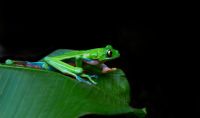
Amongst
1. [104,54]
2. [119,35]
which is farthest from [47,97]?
[119,35]

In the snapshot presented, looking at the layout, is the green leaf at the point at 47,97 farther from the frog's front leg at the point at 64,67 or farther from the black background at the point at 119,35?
the black background at the point at 119,35

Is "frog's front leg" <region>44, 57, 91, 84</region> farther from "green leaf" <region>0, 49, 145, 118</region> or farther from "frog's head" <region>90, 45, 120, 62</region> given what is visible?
"green leaf" <region>0, 49, 145, 118</region>

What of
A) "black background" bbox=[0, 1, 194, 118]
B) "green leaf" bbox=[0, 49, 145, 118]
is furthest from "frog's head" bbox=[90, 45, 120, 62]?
"black background" bbox=[0, 1, 194, 118]

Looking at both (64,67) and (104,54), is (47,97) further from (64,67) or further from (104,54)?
(104,54)

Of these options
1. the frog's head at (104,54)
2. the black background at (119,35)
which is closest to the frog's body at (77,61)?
the frog's head at (104,54)

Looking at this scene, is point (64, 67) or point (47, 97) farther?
point (64, 67)

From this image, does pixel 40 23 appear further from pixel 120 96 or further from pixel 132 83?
pixel 120 96
